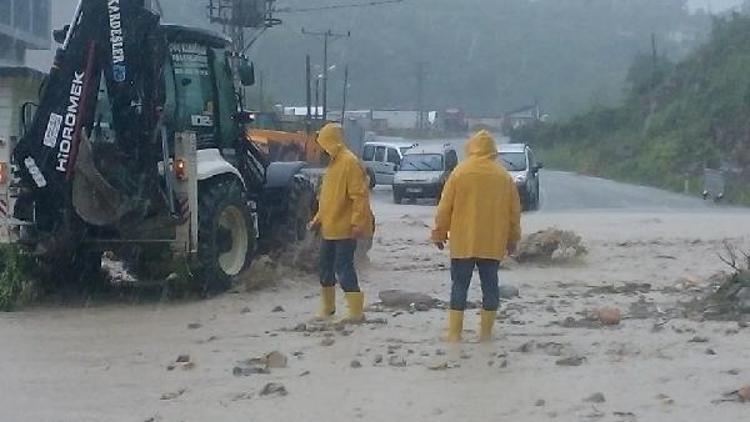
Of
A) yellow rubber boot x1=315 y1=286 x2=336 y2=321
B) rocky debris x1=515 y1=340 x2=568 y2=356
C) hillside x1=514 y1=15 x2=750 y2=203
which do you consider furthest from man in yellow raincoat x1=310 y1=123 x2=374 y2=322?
hillside x1=514 y1=15 x2=750 y2=203

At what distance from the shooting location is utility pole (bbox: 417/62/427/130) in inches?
3658

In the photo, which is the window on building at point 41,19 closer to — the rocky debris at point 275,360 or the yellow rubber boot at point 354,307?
the yellow rubber boot at point 354,307

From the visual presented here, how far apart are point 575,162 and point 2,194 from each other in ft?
216

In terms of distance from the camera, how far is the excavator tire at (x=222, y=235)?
1424 cm

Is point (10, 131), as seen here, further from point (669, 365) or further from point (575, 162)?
point (575, 162)

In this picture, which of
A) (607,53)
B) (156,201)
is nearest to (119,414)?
(156,201)

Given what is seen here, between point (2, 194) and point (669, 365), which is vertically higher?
point (2, 194)

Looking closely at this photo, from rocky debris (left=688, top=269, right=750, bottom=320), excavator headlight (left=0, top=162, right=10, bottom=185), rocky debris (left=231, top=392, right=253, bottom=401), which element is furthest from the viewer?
excavator headlight (left=0, top=162, right=10, bottom=185)

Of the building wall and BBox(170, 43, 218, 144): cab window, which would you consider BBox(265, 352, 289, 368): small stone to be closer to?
BBox(170, 43, 218, 144): cab window

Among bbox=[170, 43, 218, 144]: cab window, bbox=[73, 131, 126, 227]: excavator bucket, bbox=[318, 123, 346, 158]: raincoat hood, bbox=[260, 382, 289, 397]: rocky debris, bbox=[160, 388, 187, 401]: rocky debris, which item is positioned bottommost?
bbox=[160, 388, 187, 401]: rocky debris

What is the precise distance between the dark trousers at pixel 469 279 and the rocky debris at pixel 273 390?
2.30 metres

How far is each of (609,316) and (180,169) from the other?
14.7ft

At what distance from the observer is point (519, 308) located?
13.5 metres

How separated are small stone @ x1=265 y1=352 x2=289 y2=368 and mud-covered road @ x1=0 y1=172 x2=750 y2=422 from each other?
0.03 meters
